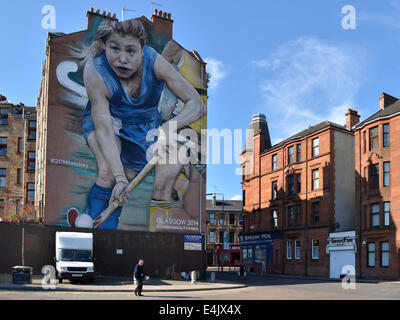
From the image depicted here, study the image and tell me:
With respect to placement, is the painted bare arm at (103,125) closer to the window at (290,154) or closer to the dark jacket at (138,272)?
the dark jacket at (138,272)

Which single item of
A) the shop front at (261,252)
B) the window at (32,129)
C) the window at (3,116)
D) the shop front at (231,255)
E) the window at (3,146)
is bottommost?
the shop front at (231,255)

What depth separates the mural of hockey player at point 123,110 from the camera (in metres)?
36.6

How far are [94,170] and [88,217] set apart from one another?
341cm

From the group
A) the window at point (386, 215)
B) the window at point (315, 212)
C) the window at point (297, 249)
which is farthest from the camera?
the window at point (297, 249)

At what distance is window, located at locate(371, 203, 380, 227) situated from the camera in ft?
143

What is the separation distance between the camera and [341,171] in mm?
50031

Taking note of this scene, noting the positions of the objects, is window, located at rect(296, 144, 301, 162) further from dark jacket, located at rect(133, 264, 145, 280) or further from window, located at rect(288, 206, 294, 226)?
dark jacket, located at rect(133, 264, 145, 280)

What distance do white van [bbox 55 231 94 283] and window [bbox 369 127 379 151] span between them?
2682cm

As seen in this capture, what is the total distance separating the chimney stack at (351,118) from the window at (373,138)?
7.21 m

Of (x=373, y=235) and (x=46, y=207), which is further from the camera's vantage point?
(x=373, y=235)

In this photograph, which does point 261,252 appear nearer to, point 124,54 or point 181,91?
point 181,91

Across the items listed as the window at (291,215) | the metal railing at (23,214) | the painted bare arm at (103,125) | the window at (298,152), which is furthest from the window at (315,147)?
the metal railing at (23,214)
